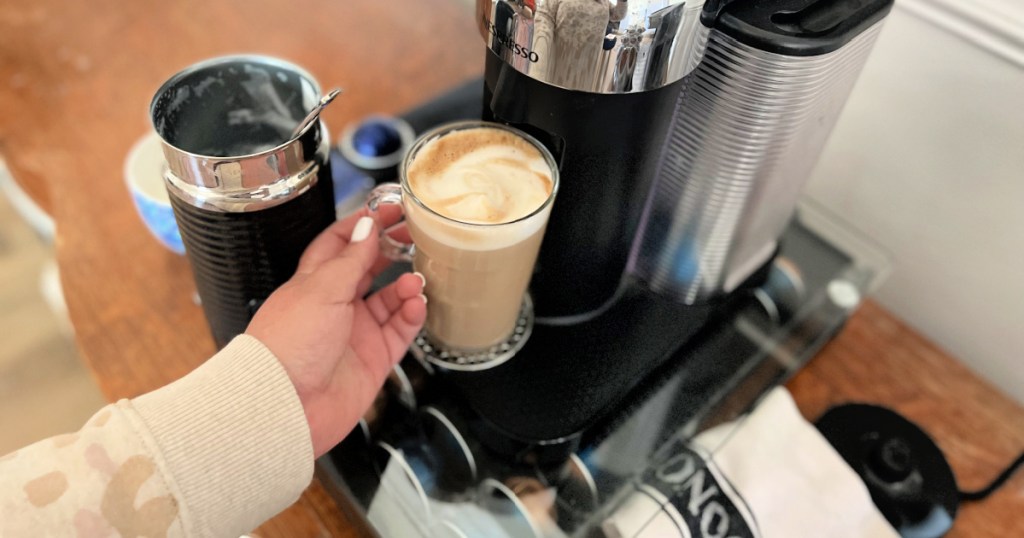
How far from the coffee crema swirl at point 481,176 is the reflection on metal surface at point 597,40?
0.21 feet

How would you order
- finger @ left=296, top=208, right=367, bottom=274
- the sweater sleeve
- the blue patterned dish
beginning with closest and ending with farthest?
the sweater sleeve
finger @ left=296, top=208, right=367, bottom=274
the blue patterned dish

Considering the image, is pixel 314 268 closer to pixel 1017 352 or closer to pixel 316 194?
pixel 316 194

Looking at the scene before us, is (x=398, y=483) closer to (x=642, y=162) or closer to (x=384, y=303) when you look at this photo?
(x=384, y=303)

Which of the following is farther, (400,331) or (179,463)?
(400,331)

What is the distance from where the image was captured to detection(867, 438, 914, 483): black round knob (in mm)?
464

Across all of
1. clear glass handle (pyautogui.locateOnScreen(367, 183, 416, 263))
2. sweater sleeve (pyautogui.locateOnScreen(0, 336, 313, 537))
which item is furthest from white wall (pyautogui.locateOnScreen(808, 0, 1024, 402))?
sweater sleeve (pyautogui.locateOnScreen(0, 336, 313, 537))

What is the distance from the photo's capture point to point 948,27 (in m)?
0.52

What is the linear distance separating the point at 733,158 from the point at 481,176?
146 mm


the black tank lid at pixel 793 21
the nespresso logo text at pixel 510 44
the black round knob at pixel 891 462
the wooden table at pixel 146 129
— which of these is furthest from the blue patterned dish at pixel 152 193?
the black round knob at pixel 891 462

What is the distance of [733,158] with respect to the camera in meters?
0.42

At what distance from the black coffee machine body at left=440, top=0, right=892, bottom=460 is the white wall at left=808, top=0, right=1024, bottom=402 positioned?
138 mm

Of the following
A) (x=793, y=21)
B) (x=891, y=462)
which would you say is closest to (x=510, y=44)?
(x=793, y=21)

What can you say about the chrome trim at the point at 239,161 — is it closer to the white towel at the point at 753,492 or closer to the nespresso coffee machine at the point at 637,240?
the nespresso coffee machine at the point at 637,240

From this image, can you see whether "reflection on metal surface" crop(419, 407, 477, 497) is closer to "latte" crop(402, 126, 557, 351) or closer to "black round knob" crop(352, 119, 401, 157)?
"latte" crop(402, 126, 557, 351)
